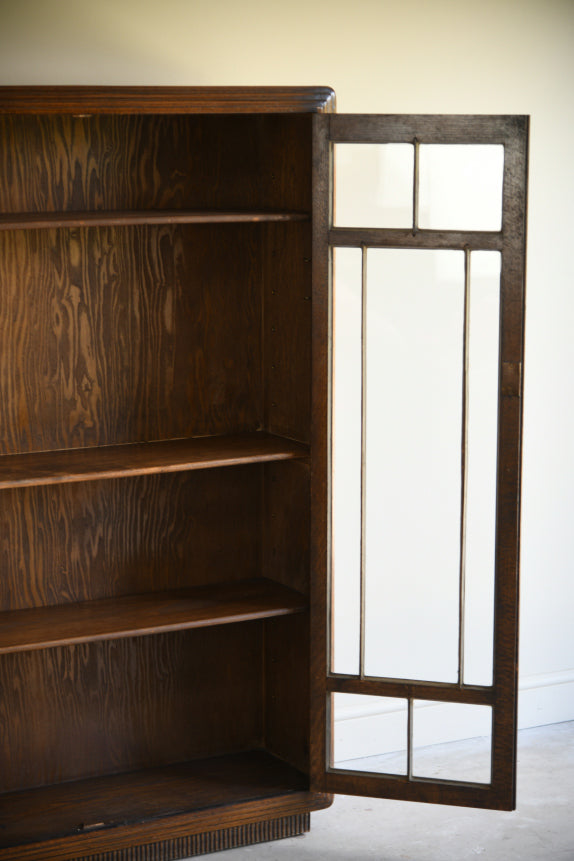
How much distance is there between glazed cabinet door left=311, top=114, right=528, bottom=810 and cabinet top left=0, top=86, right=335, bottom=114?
79 mm

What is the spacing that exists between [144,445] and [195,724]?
2.73 ft

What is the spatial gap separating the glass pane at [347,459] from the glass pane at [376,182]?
12cm

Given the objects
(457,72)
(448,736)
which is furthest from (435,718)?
(457,72)

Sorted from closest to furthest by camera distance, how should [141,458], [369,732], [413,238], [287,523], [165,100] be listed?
[165,100] → [413,238] → [141,458] → [287,523] → [369,732]

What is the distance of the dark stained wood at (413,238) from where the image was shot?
2643 millimetres

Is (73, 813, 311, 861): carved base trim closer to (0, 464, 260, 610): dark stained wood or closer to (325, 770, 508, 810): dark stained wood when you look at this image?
(325, 770, 508, 810): dark stained wood

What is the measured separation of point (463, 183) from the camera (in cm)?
264

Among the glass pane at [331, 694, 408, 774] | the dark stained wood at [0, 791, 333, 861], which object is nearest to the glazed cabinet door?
the dark stained wood at [0, 791, 333, 861]

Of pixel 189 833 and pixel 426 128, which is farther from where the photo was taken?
pixel 189 833

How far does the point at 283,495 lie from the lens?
9.92 ft

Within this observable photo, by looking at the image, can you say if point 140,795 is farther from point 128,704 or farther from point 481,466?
point 481,466

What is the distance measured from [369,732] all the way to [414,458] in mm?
1118

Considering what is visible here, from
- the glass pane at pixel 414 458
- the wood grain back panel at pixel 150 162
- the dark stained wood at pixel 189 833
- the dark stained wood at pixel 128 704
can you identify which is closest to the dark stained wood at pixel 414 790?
the dark stained wood at pixel 189 833

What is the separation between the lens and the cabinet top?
2471 mm
